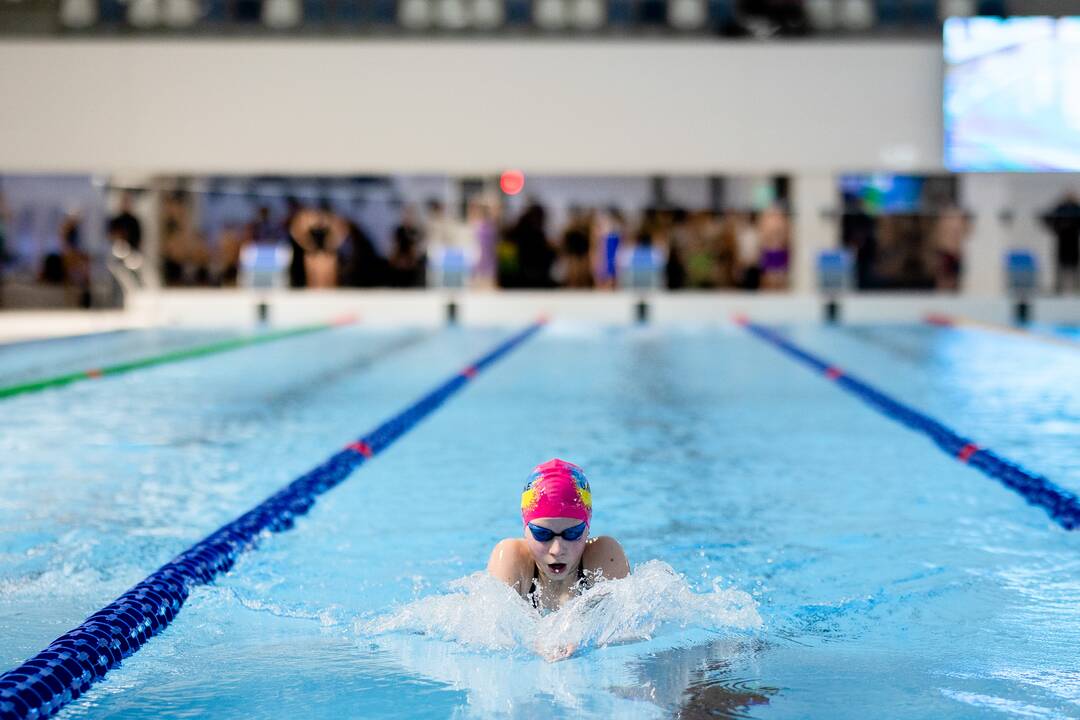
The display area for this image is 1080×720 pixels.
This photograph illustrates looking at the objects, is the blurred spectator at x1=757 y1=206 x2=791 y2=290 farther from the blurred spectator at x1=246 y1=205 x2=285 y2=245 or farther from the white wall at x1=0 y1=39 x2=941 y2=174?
the blurred spectator at x1=246 y1=205 x2=285 y2=245

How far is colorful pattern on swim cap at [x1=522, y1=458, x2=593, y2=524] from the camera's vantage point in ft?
9.75

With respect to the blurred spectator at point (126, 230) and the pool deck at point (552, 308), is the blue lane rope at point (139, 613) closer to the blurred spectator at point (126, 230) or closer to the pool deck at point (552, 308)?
the pool deck at point (552, 308)

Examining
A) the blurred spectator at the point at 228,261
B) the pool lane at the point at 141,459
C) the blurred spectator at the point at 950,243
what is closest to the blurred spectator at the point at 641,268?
the blurred spectator at the point at 950,243

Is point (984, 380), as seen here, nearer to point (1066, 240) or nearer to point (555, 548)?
point (555, 548)

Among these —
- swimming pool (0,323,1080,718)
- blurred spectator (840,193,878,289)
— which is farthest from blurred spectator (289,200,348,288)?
swimming pool (0,323,1080,718)

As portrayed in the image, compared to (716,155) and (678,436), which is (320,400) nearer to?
(678,436)

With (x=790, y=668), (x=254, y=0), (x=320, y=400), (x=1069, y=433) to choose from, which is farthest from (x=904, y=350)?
(x=254, y=0)

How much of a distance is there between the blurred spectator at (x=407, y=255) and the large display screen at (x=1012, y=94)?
609cm

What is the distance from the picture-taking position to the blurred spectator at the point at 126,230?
15.7m

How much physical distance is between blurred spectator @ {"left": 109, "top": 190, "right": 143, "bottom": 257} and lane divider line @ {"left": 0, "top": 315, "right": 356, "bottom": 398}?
10.5 feet

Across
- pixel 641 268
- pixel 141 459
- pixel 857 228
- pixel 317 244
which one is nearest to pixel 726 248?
pixel 641 268

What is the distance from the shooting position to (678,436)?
20.7 feet

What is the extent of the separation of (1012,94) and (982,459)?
10.1 metres

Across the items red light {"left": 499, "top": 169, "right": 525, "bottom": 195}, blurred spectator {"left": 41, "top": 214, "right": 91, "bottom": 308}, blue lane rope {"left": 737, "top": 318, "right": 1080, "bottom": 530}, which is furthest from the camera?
red light {"left": 499, "top": 169, "right": 525, "bottom": 195}
